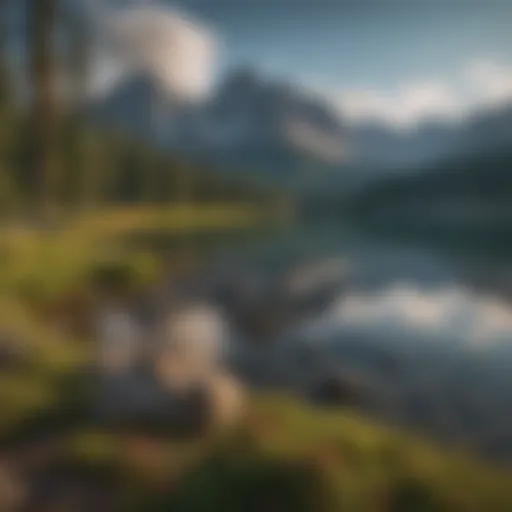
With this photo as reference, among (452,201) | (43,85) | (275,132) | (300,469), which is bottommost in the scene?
(300,469)

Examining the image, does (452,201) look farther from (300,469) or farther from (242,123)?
(300,469)

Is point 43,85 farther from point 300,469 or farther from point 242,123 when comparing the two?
point 300,469

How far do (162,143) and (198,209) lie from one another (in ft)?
0.45

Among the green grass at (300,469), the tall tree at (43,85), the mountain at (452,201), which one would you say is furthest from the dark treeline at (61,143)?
the green grass at (300,469)

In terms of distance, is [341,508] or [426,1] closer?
[341,508]

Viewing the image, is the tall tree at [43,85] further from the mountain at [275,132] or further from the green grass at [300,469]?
the green grass at [300,469]

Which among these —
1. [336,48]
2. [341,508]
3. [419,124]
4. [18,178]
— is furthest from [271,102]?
[341,508]

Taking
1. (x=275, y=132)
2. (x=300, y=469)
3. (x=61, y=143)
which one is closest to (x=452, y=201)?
(x=275, y=132)

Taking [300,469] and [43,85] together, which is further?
[43,85]

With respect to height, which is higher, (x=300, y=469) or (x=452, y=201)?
(x=452, y=201)

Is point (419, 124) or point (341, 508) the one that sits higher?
point (419, 124)

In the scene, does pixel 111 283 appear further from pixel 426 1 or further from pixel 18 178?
pixel 426 1

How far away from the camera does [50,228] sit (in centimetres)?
119

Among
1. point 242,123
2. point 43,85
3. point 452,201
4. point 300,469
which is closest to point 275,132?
point 242,123
